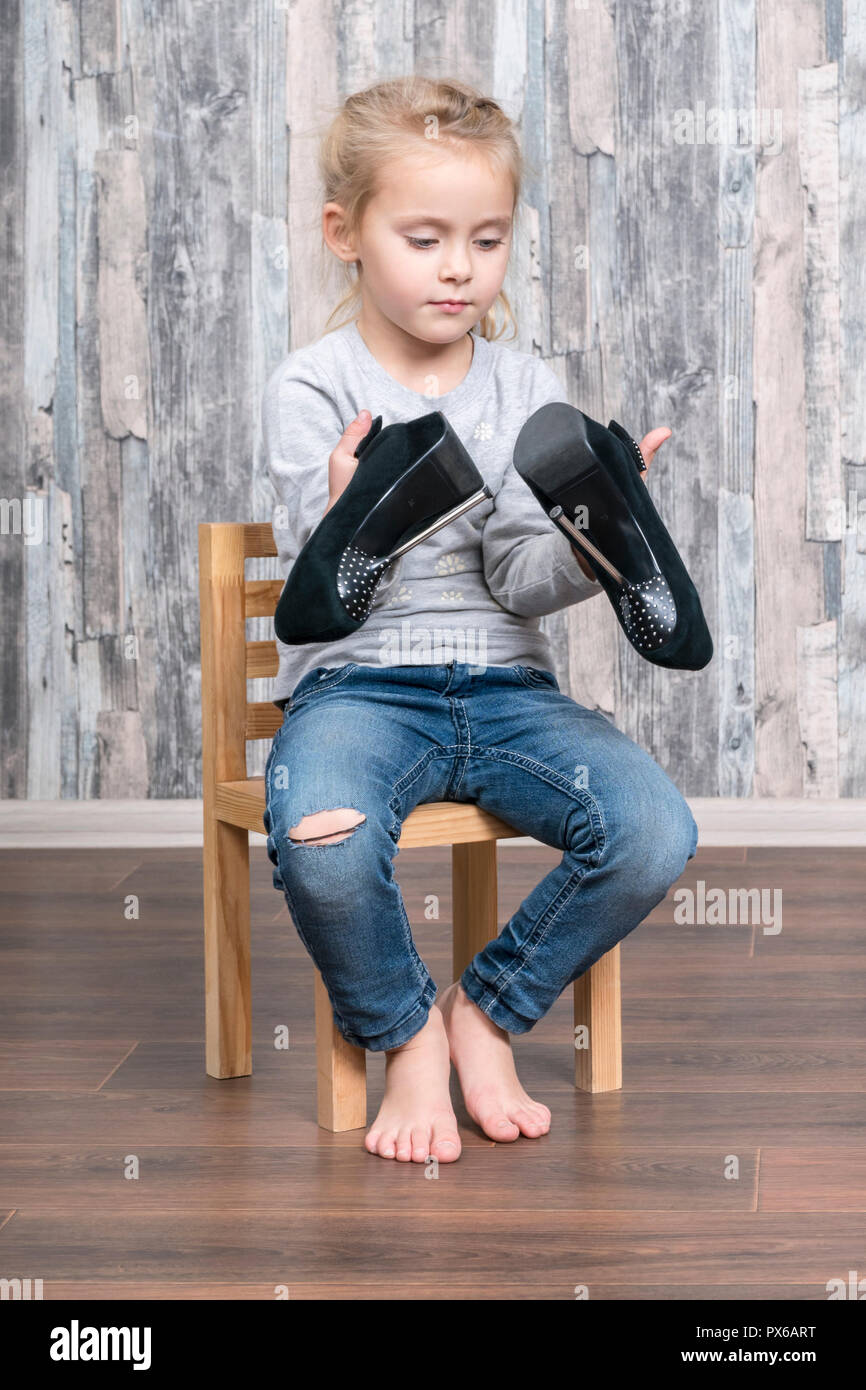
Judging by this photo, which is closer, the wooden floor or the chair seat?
the wooden floor

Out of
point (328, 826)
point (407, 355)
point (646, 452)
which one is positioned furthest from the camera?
point (407, 355)

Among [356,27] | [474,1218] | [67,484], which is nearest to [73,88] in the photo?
[356,27]

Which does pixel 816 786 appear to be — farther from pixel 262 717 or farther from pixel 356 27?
pixel 356 27

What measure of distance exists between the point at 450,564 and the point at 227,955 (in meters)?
0.37

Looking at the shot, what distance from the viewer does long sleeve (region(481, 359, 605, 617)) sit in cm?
117

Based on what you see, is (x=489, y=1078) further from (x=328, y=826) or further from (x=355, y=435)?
(x=355, y=435)

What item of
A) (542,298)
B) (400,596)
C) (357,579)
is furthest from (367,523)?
(542,298)

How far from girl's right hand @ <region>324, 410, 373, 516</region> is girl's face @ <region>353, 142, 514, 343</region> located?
0.46 feet

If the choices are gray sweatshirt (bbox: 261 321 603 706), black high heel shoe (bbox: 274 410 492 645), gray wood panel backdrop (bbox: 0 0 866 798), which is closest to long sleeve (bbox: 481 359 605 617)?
gray sweatshirt (bbox: 261 321 603 706)

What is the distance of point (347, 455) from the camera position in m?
1.11

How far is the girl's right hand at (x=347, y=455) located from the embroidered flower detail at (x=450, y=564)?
155 millimetres

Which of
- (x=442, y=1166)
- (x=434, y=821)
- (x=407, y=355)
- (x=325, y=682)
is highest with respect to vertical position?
(x=407, y=355)

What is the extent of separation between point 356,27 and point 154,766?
1020 millimetres

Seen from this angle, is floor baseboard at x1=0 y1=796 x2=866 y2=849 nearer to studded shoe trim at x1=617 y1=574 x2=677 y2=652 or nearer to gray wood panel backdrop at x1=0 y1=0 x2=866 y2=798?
gray wood panel backdrop at x1=0 y1=0 x2=866 y2=798
